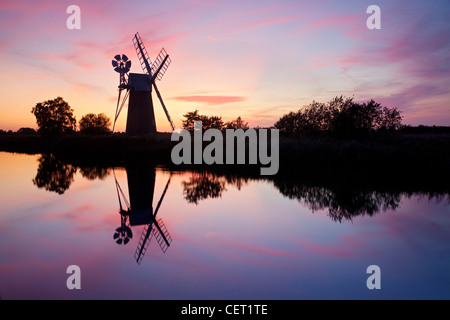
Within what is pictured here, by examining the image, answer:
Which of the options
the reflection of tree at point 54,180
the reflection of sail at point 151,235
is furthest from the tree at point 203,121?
the reflection of sail at point 151,235

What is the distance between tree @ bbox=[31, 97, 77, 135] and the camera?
56.4m

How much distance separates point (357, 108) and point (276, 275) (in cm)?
2588

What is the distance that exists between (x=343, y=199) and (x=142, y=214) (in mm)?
8401

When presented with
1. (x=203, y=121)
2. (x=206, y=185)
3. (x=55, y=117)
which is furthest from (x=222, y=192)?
(x=55, y=117)

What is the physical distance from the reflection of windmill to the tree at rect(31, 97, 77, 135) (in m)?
42.7

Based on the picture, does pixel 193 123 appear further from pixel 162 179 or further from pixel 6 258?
pixel 6 258

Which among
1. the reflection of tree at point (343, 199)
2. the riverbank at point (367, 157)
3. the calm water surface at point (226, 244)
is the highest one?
the riverbank at point (367, 157)

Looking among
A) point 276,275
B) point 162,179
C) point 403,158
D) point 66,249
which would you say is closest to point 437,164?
point 403,158

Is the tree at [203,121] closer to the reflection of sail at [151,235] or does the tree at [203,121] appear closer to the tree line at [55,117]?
the tree line at [55,117]

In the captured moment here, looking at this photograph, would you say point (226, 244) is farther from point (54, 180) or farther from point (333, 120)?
point (333, 120)

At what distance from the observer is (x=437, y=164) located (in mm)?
21422

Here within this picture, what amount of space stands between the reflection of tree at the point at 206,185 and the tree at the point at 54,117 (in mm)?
44031

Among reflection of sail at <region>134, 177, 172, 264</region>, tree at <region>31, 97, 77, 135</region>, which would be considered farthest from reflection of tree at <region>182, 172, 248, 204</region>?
tree at <region>31, 97, 77, 135</region>

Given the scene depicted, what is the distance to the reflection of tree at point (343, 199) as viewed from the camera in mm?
12133
